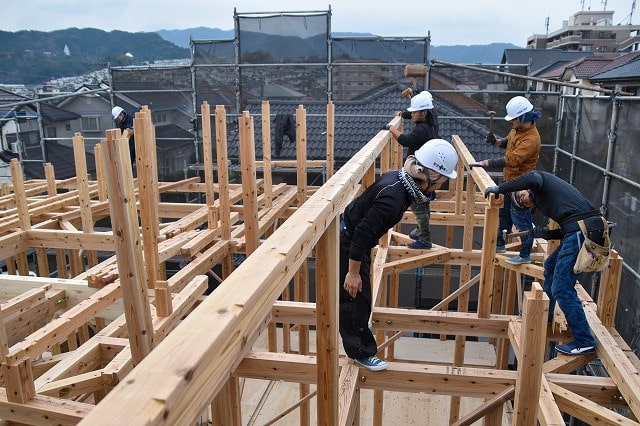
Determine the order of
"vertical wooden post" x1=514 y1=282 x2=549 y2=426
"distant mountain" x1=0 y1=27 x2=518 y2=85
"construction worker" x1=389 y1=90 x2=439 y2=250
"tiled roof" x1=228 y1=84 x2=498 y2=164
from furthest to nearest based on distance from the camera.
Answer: "distant mountain" x1=0 y1=27 x2=518 y2=85 → "tiled roof" x1=228 y1=84 x2=498 y2=164 → "construction worker" x1=389 y1=90 x2=439 y2=250 → "vertical wooden post" x1=514 y1=282 x2=549 y2=426

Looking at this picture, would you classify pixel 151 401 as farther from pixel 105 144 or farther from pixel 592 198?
pixel 592 198

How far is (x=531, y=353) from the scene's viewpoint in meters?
2.80

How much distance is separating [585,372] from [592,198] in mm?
2836

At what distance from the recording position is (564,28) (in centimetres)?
6506

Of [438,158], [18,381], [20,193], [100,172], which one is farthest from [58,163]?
[438,158]

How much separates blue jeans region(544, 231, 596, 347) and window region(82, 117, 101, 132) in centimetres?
1623

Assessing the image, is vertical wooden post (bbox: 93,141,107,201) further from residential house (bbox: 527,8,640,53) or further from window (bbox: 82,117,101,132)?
residential house (bbox: 527,8,640,53)

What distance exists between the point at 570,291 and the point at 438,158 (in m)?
1.60

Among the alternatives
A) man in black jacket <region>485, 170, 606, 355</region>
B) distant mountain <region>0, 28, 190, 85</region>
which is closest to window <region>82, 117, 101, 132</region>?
man in black jacket <region>485, 170, 606, 355</region>

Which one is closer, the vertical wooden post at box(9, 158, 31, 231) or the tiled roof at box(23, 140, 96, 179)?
the vertical wooden post at box(9, 158, 31, 231)

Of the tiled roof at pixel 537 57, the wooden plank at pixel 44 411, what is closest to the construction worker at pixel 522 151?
the wooden plank at pixel 44 411

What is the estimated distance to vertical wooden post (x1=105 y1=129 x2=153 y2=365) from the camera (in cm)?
252

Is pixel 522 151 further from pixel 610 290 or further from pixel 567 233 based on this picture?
pixel 610 290

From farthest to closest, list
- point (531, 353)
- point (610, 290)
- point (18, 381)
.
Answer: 1. point (610, 290)
2. point (18, 381)
3. point (531, 353)
